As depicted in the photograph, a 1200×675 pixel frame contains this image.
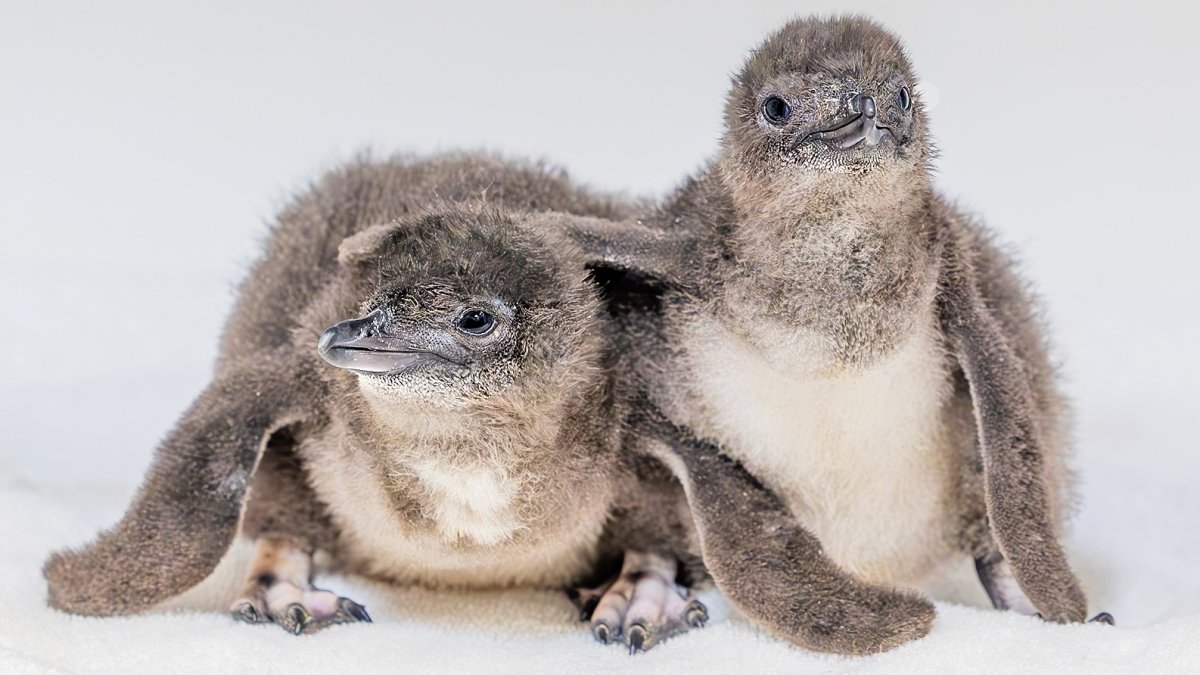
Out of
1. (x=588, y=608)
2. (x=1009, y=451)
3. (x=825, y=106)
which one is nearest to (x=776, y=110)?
(x=825, y=106)

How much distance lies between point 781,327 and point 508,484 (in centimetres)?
50

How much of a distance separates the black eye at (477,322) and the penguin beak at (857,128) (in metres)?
0.57

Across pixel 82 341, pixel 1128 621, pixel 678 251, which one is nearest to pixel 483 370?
pixel 678 251

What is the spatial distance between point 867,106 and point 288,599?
129 cm

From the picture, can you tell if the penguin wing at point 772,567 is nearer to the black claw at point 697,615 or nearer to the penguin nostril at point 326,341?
the black claw at point 697,615

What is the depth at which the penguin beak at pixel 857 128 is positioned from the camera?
2447 millimetres

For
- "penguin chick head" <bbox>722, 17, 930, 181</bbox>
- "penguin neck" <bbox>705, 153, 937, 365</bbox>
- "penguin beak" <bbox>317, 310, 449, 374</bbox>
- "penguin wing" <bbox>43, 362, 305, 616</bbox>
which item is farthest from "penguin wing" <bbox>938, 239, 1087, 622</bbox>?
"penguin wing" <bbox>43, 362, 305, 616</bbox>

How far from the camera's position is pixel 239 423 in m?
2.83

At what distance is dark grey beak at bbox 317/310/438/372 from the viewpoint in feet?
7.97

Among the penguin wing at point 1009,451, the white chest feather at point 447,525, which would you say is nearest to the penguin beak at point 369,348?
the white chest feather at point 447,525

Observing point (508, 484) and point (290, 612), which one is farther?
point (290, 612)

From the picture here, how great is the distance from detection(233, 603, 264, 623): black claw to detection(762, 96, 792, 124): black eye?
1.20 metres

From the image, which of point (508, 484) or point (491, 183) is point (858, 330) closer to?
point (508, 484)

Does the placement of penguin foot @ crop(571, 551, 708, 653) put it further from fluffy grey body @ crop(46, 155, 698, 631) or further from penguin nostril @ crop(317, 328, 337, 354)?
penguin nostril @ crop(317, 328, 337, 354)
